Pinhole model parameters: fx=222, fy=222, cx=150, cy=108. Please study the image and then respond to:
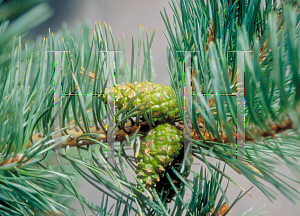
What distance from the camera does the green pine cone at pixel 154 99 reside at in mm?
121

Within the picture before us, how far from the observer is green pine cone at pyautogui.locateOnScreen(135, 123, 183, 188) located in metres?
0.12

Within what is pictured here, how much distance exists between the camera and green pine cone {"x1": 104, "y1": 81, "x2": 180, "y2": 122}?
0.12m

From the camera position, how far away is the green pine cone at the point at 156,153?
0.39 ft

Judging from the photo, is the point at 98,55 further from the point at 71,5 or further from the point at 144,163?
the point at 71,5

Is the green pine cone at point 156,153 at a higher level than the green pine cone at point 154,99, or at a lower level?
lower

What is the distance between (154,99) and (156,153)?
3cm

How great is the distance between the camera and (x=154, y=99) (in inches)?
4.8

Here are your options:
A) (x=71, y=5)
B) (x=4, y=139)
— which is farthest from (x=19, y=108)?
(x=71, y=5)

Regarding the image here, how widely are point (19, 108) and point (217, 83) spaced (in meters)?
0.09

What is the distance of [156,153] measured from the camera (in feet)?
0.39

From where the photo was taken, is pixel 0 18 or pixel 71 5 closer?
pixel 0 18

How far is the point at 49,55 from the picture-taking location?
5.6 inches

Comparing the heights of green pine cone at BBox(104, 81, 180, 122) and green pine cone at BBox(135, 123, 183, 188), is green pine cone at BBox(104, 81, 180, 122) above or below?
above

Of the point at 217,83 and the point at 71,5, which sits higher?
the point at 71,5
